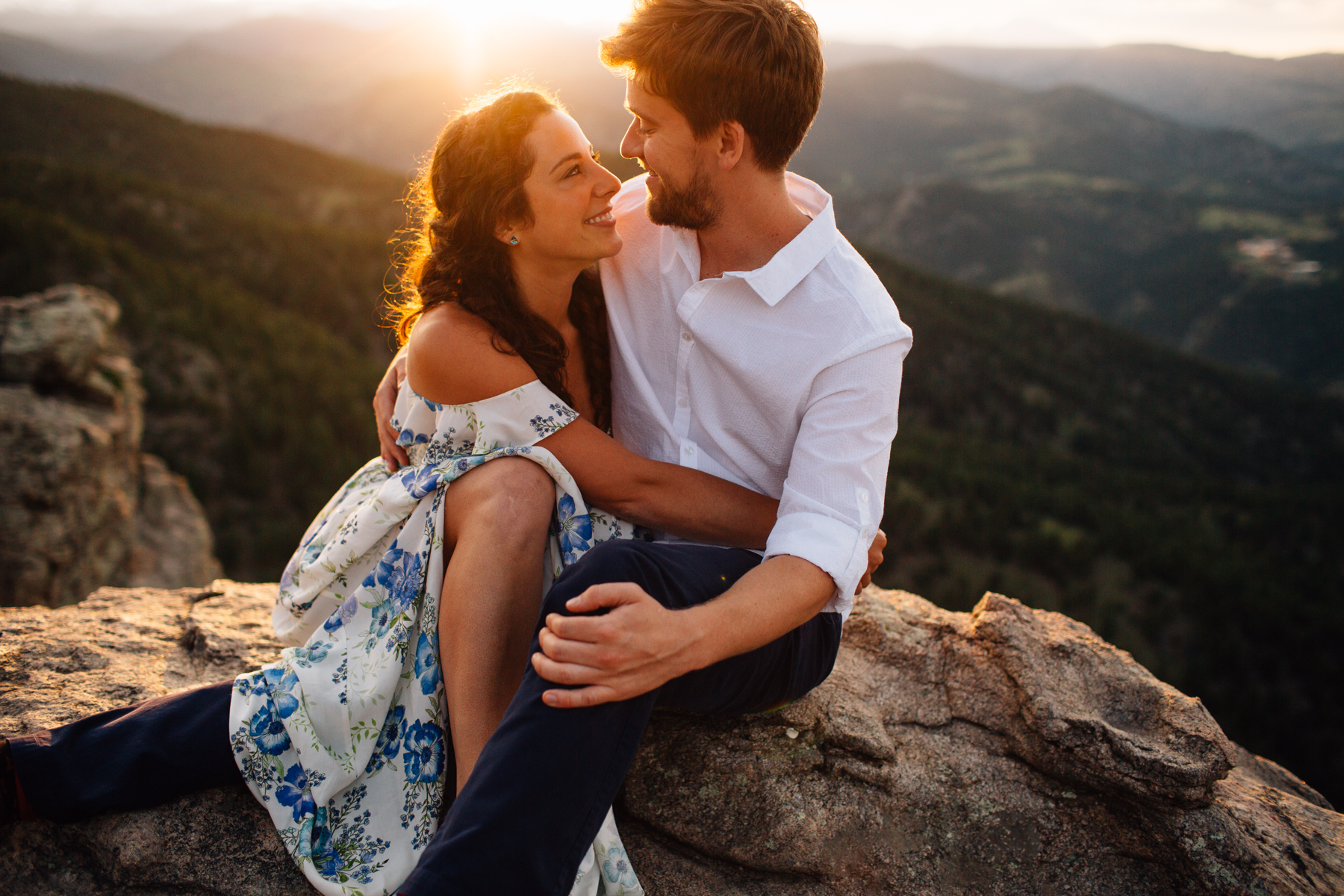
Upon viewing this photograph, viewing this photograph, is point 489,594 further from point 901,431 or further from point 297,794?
point 901,431

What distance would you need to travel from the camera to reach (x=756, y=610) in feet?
4.75

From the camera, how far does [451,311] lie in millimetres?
1990

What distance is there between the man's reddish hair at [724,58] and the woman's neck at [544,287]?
0.56 m

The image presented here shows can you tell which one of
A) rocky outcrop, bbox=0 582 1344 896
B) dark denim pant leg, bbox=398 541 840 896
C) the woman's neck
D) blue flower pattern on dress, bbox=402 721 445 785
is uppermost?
the woman's neck

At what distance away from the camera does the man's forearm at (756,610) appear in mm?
1376

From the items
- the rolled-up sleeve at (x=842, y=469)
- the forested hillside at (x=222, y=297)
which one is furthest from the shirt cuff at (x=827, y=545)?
the forested hillside at (x=222, y=297)

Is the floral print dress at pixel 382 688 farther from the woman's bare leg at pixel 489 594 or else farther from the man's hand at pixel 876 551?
the man's hand at pixel 876 551

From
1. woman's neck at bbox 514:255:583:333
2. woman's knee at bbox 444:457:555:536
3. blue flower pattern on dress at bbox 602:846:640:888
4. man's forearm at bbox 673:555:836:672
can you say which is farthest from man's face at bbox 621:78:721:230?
blue flower pattern on dress at bbox 602:846:640:888

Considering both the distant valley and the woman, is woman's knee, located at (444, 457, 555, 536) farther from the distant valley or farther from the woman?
the distant valley

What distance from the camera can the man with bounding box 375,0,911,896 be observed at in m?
1.27

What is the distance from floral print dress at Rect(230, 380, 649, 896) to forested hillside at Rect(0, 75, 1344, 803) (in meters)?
6.31

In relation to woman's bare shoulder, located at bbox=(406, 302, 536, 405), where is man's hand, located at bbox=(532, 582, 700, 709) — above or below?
below

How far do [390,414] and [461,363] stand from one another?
0.61m

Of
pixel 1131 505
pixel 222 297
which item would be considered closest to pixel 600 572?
pixel 222 297
